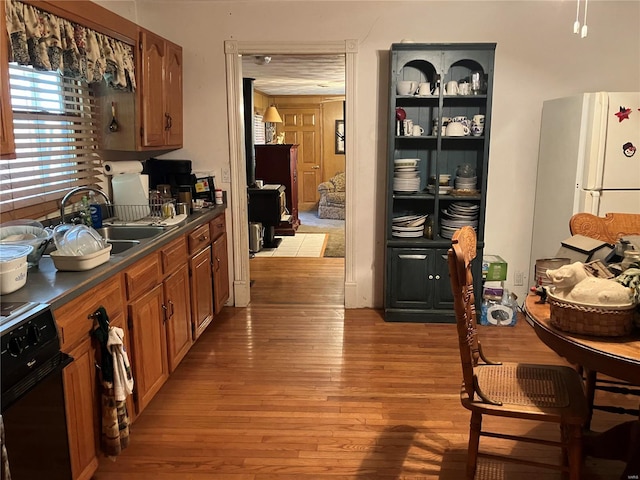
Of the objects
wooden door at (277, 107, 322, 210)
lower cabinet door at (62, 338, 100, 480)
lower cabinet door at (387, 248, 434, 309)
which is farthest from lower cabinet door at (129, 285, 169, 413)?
wooden door at (277, 107, 322, 210)

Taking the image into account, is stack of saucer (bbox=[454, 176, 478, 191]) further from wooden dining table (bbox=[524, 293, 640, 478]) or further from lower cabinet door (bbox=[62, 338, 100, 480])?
lower cabinet door (bbox=[62, 338, 100, 480])

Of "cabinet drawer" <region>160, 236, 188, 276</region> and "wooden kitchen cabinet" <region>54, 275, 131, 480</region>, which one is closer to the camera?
"wooden kitchen cabinet" <region>54, 275, 131, 480</region>

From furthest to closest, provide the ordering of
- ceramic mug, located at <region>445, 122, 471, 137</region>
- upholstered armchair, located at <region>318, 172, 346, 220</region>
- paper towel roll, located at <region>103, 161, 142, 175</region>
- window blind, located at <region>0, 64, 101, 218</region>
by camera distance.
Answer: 1. upholstered armchair, located at <region>318, 172, 346, 220</region>
2. ceramic mug, located at <region>445, 122, 471, 137</region>
3. paper towel roll, located at <region>103, 161, 142, 175</region>
4. window blind, located at <region>0, 64, 101, 218</region>

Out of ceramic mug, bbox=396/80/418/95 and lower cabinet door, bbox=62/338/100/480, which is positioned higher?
ceramic mug, bbox=396/80/418/95

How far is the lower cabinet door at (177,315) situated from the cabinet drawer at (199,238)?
7.1 inches

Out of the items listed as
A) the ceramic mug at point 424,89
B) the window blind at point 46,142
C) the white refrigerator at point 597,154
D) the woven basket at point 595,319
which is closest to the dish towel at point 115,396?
the window blind at point 46,142

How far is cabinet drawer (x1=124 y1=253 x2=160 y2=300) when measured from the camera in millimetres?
2402

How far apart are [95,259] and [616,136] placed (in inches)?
125

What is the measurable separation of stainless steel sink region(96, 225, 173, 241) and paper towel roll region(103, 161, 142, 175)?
438 millimetres

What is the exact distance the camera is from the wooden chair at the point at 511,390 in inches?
73.0

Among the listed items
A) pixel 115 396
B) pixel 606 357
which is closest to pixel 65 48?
pixel 115 396

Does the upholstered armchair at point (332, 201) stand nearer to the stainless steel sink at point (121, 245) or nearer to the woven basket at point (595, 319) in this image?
the stainless steel sink at point (121, 245)

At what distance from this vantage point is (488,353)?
344 centimetres

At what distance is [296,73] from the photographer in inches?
261
